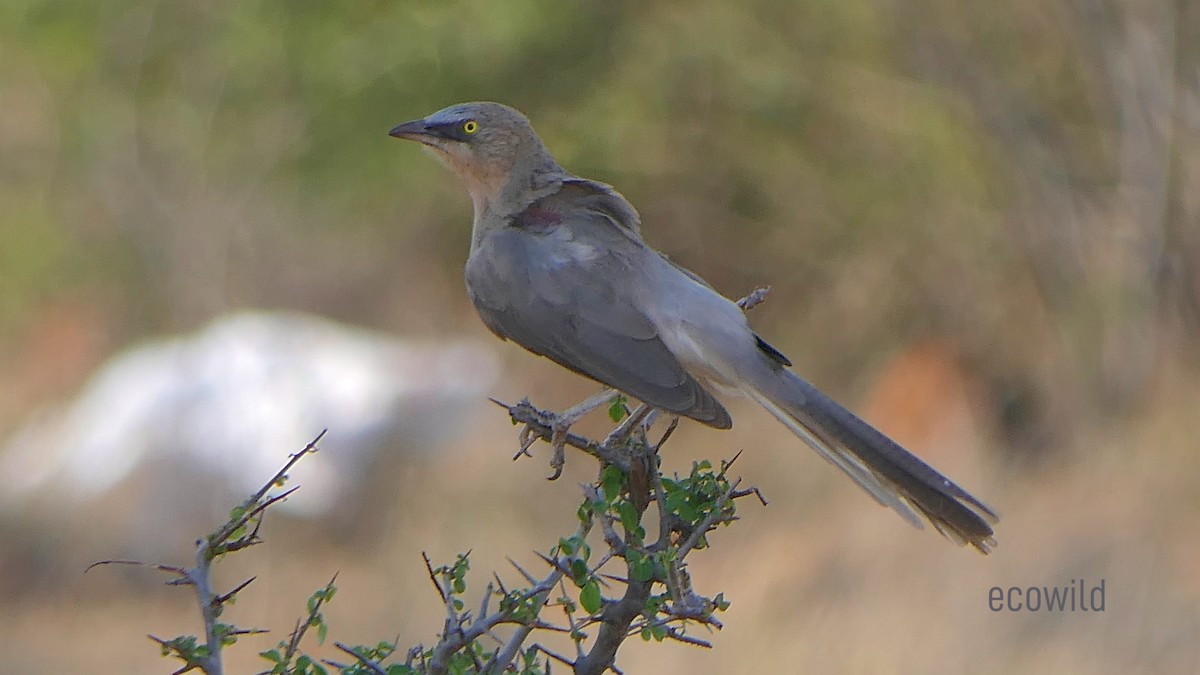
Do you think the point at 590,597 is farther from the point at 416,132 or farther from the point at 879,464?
the point at 416,132

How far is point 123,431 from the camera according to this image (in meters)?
15.0

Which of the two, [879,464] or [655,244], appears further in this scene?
[655,244]

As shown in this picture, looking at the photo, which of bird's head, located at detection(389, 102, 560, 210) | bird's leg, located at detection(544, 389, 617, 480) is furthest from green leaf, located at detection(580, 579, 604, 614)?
bird's head, located at detection(389, 102, 560, 210)

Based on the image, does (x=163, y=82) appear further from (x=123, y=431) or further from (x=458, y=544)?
(x=458, y=544)

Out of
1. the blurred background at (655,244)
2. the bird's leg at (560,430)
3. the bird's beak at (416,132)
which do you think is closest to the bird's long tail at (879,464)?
the bird's leg at (560,430)

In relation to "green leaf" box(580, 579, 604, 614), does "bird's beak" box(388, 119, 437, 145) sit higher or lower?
higher

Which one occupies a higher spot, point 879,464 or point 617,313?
point 617,313

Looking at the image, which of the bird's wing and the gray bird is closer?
the gray bird

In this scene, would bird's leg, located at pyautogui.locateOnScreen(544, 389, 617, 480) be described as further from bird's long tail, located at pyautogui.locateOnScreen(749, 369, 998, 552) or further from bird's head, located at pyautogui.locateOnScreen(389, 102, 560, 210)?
bird's head, located at pyautogui.locateOnScreen(389, 102, 560, 210)

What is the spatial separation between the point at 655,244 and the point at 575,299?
14.6m

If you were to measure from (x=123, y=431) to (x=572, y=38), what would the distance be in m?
8.04

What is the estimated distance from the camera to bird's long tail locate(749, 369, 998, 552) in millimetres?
4207

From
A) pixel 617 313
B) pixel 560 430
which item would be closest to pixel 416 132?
pixel 617 313

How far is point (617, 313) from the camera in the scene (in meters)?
4.97
